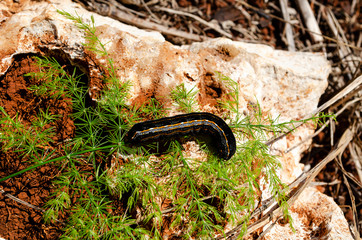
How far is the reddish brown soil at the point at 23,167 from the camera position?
329cm

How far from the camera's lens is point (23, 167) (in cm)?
334

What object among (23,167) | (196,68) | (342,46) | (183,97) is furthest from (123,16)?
(342,46)

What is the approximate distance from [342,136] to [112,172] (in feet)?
11.7

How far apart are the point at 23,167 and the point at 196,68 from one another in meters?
2.28

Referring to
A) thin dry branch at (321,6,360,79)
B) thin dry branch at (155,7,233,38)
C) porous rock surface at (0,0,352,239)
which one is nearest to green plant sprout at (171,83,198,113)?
porous rock surface at (0,0,352,239)

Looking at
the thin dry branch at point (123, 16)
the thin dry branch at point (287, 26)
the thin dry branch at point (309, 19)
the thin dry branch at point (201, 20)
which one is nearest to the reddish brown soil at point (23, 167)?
the thin dry branch at point (123, 16)

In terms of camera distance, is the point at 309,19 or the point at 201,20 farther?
the point at 309,19

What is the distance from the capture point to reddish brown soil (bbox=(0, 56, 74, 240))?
10.8 feet

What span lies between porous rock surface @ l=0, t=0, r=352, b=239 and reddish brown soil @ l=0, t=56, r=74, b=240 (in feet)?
0.74

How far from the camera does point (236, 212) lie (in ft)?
11.4

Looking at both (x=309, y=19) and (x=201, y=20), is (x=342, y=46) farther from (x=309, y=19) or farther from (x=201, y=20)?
(x=201, y=20)

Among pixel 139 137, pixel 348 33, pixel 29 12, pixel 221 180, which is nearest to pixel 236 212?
pixel 221 180

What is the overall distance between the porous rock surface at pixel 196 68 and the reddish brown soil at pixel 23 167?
23cm

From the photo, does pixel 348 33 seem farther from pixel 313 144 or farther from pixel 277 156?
pixel 277 156
